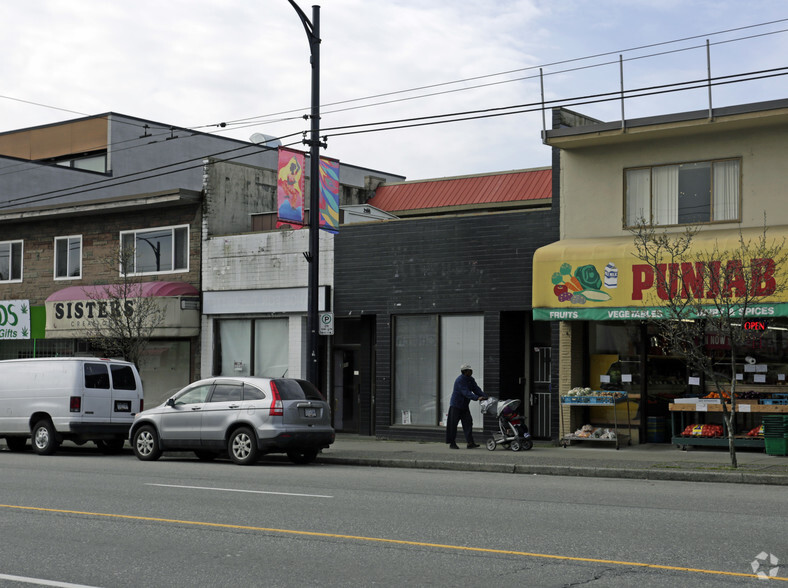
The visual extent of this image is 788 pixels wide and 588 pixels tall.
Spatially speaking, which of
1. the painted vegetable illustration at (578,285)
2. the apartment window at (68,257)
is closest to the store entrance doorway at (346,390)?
the painted vegetable illustration at (578,285)

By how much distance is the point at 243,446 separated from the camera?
57.7 feet

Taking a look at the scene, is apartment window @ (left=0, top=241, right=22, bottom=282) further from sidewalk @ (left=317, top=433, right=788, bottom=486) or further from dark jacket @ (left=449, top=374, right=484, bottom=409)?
dark jacket @ (left=449, top=374, right=484, bottom=409)

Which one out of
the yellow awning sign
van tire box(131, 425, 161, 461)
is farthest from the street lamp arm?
van tire box(131, 425, 161, 461)

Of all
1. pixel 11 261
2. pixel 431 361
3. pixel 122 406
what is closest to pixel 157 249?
pixel 11 261

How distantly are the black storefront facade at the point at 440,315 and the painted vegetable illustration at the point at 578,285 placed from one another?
4.73 feet

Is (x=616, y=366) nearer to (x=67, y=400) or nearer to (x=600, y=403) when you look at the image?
(x=600, y=403)

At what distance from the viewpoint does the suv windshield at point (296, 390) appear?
1767 cm

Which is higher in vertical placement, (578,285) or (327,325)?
(578,285)

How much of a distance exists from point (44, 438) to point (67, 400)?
104 cm

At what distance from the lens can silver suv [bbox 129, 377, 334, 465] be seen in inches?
686

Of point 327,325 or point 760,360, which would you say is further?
point 327,325

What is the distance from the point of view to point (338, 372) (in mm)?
24875

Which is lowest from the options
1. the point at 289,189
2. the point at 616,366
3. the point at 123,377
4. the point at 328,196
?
the point at 123,377

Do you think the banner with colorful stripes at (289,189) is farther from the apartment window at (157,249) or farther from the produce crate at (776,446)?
the produce crate at (776,446)
